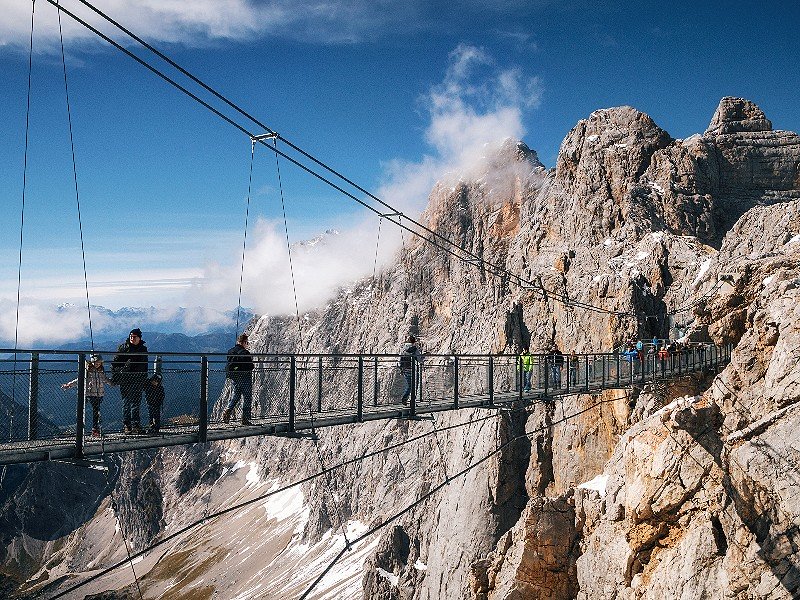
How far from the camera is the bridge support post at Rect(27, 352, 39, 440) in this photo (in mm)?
8414

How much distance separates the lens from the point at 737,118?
62938 millimetres

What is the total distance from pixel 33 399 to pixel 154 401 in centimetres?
176

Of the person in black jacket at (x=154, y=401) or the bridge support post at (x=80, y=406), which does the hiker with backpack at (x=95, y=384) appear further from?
the person in black jacket at (x=154, y=401)

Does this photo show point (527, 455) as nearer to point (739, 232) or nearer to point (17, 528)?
point (739, 232)

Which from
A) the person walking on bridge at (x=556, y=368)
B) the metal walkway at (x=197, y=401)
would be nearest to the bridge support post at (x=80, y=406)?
the metal walkway at (x=197, y=401)

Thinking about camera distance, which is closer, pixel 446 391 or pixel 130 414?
pixel 130 414

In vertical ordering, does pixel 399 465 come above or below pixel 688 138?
below

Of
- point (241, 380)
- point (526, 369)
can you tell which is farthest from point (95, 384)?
point (526, 369)

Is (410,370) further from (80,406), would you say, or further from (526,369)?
(80,406)

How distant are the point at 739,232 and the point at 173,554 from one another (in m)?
127

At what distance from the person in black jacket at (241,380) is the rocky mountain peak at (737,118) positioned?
64.1 meters

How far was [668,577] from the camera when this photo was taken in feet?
62.8

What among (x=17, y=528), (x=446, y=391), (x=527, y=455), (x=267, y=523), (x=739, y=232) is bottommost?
(x=17, y=528)

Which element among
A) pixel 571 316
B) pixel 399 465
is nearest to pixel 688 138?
pixel 571 316
